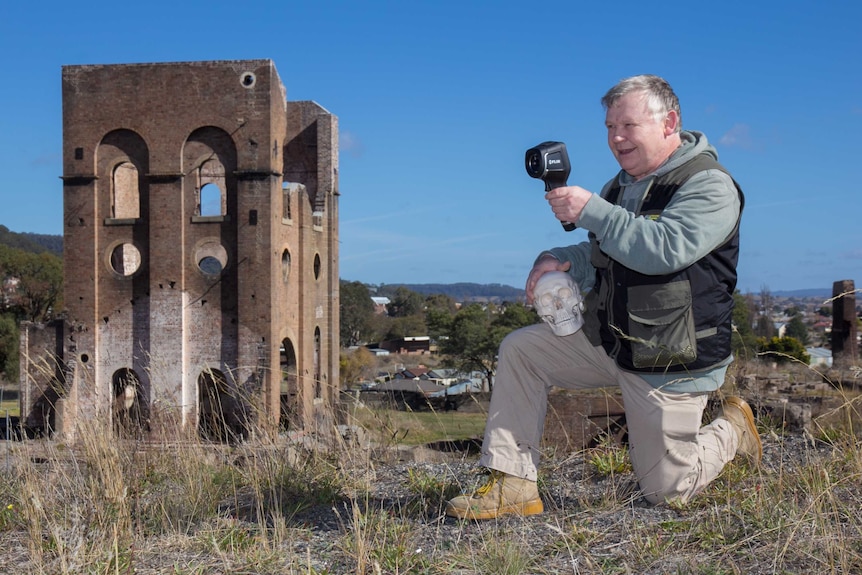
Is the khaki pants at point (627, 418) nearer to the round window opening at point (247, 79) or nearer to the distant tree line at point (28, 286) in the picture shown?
the round window opening at point (247, 79)

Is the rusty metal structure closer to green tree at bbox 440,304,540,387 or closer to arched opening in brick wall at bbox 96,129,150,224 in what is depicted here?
arched opening in brick wall at bbox 96,129,150,224

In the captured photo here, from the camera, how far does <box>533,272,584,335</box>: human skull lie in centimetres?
373

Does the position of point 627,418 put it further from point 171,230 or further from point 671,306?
point 171,230

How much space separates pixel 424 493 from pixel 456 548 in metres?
1.14

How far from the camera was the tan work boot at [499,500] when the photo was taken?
11.5 feet

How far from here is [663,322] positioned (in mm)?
3383

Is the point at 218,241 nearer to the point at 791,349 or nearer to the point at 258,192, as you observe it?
the point at 258,192

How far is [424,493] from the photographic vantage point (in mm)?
4188

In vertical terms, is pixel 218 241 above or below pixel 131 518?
above

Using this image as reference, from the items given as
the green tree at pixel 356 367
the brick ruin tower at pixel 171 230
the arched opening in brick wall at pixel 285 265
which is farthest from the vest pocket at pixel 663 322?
the green tree at pixel 356 367

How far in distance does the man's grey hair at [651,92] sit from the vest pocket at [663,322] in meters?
0.74

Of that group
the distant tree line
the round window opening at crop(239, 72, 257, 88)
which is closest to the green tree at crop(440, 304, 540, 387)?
the distant tree line

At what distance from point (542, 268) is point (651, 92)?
837 millimetres

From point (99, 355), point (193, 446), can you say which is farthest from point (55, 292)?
point (193, 446)
